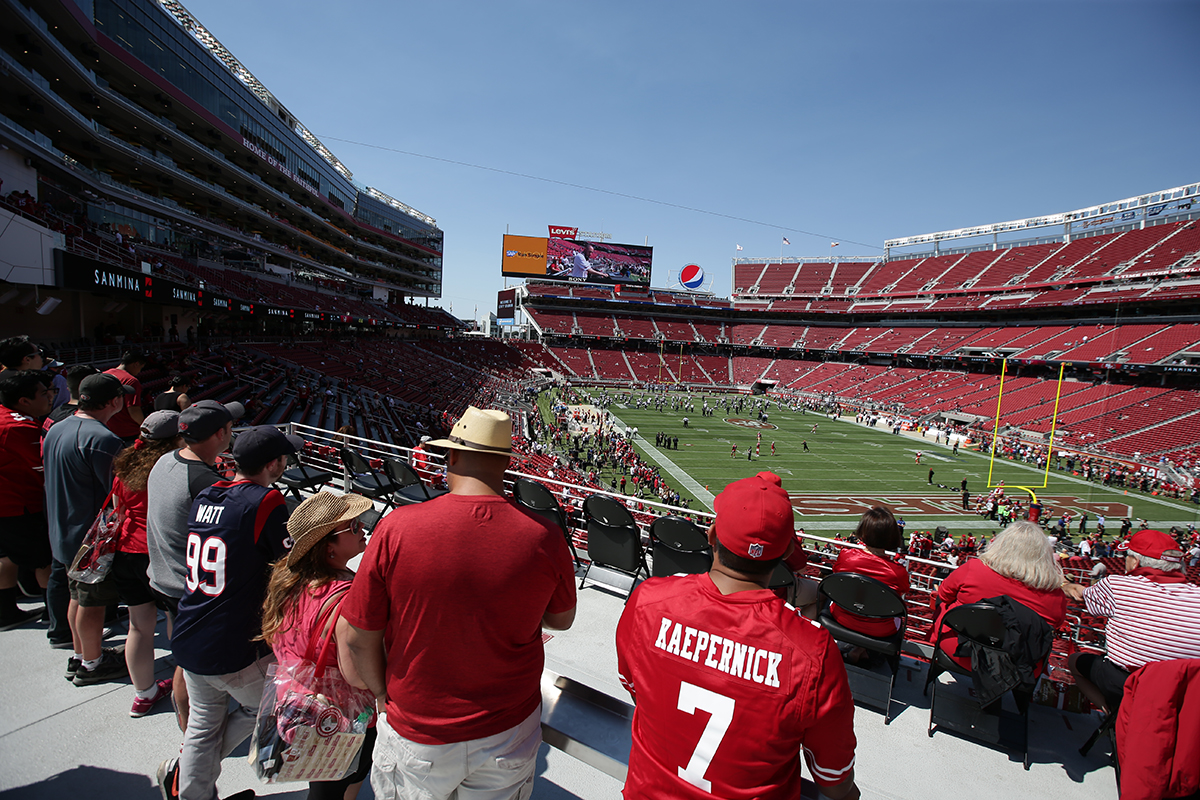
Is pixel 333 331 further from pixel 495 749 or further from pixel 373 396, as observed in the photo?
pixel 495 749

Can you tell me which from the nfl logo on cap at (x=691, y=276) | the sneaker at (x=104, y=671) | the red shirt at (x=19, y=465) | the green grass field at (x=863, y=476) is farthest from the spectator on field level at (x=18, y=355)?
the nfl logo on cap at (x=691, y=276)

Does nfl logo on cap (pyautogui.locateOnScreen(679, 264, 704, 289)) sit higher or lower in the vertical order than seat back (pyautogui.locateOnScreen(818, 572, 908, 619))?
higher

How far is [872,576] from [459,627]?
3.17 m

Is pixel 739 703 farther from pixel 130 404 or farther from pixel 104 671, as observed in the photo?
pixel 130 404

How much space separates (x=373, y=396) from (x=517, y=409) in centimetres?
1189

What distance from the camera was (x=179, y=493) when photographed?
2566mm

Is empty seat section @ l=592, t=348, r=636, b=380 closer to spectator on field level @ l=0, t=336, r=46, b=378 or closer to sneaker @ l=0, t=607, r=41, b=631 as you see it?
spectator on field level @ l=0, t=336, r=46, b=378

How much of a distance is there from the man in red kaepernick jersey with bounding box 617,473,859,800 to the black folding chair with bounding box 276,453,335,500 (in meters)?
6.03

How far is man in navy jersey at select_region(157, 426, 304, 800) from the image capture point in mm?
2264

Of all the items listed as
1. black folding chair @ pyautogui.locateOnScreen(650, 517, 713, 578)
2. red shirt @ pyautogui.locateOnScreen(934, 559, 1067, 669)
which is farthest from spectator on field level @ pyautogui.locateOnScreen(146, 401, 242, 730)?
red shirt @ pyautogui.locateOnScreen(934, 559, 1067, 669)

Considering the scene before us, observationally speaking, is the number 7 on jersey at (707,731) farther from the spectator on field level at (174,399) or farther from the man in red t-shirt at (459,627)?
the spectator on field level at (174,399)

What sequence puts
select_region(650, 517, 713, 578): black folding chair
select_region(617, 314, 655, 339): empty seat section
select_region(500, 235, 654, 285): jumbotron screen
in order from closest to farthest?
select_region(650, 517, 713, 578): black folding chair, select_region(617, 314, 655, 339): empty seat section, select_region(500, 235, 654, 285): jumbotron screen

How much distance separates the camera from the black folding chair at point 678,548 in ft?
14.6

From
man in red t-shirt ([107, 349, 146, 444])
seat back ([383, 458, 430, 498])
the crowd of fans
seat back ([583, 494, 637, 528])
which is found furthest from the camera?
seat back ([383, 458, 430, 498])
